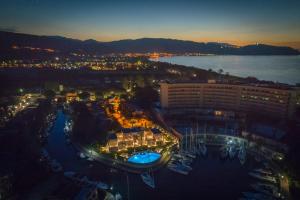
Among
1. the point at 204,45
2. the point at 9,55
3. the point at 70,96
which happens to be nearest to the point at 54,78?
the point at 70,96

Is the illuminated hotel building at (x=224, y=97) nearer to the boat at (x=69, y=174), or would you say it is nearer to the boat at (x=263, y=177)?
the boat at (x=263, y=177)

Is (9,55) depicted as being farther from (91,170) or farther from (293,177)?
(293,177)

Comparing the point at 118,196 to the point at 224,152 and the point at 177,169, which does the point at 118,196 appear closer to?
the point at 177,169

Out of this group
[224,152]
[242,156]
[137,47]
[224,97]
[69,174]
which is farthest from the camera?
[137,47]

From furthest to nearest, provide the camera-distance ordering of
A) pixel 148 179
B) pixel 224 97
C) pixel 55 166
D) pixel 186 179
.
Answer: pixel 224 97, pixel 55 166, pixel 186 179, pixel 148 179

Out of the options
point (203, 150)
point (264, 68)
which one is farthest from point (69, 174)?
point (264, 68)

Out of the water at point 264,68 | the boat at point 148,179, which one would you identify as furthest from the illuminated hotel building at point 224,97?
the water at point 264,68

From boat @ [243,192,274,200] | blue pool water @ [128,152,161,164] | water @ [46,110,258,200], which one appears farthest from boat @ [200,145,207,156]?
boat @ [243,192,274,200]
